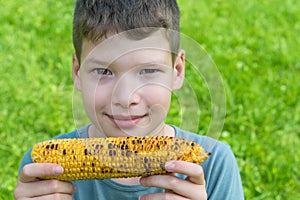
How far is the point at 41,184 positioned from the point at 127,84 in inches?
16.3

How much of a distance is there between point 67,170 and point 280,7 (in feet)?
14.6

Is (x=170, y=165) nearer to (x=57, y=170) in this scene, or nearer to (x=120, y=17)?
(x=57, y=170)

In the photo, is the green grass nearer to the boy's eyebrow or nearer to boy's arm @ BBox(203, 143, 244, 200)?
boy's arm @ BBox(203, 143, 244, 200)

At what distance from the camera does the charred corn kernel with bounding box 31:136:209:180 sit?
149 centimetres

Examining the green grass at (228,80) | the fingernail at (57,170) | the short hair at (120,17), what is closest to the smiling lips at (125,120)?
the short hair at (120,17)

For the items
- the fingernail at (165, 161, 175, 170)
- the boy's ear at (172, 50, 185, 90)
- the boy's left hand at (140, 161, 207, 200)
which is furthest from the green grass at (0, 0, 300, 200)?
the fingernail at (165, 161, 175, 170)

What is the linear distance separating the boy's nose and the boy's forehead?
82 mm

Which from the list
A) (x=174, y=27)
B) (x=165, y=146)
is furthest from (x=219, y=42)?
(x=165, y=146)

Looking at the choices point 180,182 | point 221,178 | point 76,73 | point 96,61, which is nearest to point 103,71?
point 96,61

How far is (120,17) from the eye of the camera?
1905mm

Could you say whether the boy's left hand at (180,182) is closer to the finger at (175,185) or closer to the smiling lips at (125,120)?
the finger at (175,185)

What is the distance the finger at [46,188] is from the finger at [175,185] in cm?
23

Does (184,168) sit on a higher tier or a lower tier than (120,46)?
lower

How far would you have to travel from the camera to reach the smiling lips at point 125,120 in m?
1.85
